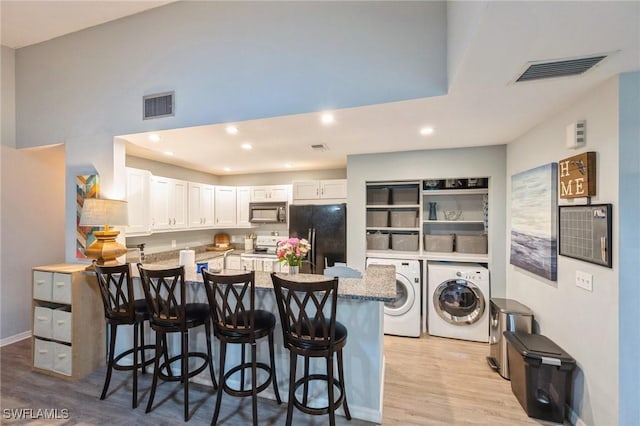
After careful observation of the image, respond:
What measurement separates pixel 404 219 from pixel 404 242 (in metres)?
0.34

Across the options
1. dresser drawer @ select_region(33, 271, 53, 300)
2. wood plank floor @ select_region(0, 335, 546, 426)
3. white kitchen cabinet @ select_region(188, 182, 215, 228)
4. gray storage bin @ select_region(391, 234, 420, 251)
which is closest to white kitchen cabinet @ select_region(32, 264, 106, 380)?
dresser drawer @ select_region(33, 271, 53, 300)

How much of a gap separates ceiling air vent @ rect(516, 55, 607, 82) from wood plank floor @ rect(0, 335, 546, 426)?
8.31 ft

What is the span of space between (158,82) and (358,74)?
6.97 ft

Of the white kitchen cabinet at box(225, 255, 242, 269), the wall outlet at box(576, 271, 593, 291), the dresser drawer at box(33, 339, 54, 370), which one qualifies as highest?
the wall outlet at box(576, 271, 593, 291)

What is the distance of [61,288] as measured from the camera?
270 centimetres

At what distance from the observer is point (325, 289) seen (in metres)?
1.66

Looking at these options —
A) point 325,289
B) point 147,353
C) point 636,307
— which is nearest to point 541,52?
point 636,307

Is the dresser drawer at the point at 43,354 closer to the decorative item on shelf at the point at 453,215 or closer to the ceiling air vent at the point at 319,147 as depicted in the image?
the ceiling air vent at the point at 319,147

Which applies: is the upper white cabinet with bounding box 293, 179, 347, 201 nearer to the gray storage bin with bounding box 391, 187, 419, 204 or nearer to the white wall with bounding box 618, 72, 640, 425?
the gray storage bin with bounding box 391, 187, 419, 204

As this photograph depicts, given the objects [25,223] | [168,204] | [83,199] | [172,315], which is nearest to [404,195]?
[172,315]

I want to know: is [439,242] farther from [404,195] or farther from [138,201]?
[138,201]

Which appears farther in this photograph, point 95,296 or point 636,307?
point 95,296

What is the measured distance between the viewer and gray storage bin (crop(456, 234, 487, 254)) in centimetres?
364

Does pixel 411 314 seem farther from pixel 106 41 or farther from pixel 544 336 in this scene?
pixel 106 41
